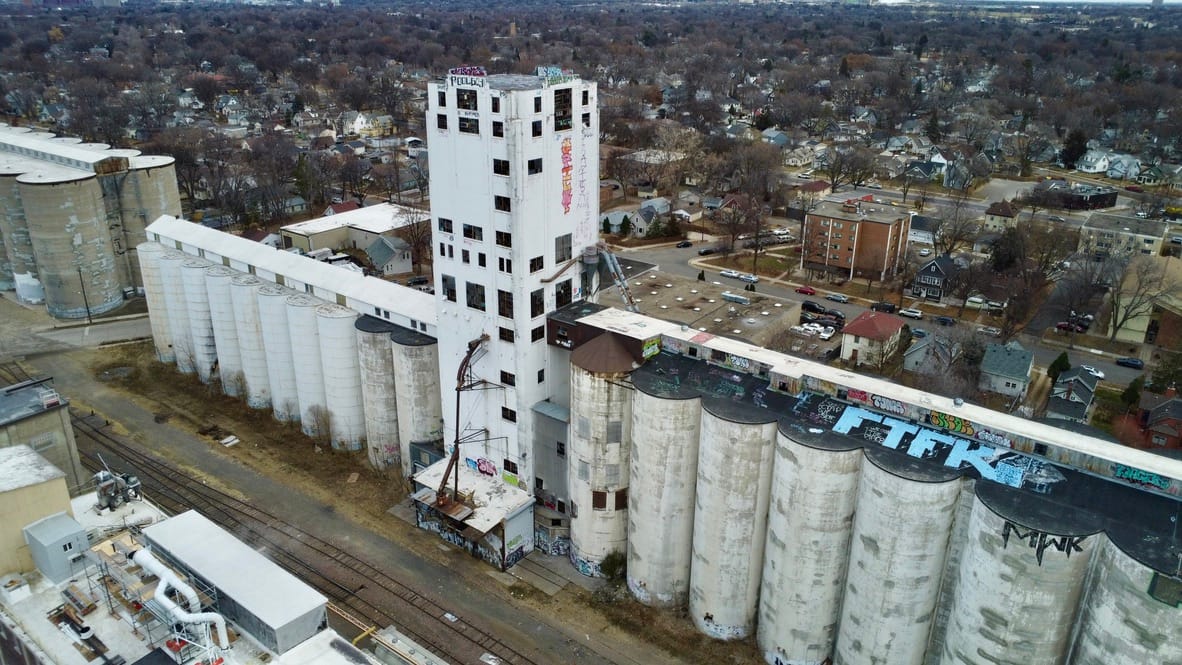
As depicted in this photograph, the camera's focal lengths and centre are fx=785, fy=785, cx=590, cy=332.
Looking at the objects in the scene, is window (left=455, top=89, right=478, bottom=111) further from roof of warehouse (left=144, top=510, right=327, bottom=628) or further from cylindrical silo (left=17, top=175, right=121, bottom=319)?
cylindrical silo (left=17, top=175, right=121, bottom=319)

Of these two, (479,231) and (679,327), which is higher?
(479,231)

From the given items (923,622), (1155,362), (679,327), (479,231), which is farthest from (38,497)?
(1155,362)

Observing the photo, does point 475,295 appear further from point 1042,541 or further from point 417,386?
point 1042,541

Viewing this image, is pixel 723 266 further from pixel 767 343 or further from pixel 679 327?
pixel 679 327

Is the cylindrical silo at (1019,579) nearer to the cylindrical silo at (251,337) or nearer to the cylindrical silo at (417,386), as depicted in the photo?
the cylindrical silo at (417,386)

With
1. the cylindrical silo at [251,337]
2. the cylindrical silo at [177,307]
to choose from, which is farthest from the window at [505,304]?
the cylindrical silo at [177,307]

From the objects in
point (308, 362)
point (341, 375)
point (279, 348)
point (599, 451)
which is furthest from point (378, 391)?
point (599, 451)

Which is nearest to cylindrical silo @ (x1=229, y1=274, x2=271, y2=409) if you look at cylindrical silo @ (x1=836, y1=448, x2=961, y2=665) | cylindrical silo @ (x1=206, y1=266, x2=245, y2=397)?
cylindrical silo @ (x1=206, y1=266, x2=245, y2=397)
